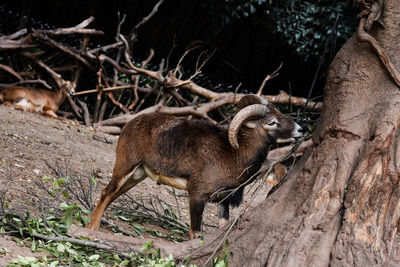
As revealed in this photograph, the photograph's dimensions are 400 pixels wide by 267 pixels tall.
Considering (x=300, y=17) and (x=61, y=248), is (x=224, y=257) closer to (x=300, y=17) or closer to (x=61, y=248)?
(x=61, y=248)

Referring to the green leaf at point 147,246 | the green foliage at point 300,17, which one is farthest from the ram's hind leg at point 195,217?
the green foliage at point 300,17

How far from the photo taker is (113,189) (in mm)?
7004

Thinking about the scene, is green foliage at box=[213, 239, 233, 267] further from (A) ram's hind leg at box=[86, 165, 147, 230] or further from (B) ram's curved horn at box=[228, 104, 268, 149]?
(A) ram's hind leg at box=[86, 165, 147, 230]

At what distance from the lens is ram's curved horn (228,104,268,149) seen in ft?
21.1

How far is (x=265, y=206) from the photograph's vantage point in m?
5.21

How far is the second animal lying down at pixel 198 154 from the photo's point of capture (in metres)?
6.81

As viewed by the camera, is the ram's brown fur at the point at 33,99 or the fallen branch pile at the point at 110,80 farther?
the ram's brown fur at the point at 33,99

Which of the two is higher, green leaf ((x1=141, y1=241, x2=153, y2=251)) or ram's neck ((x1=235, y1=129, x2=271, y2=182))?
A: ram's neck ((x1=235, y1=129, x2=271, y2=182))

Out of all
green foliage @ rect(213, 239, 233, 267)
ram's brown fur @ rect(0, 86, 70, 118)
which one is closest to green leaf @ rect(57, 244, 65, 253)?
green foliage @ rect(213, 239, 233, 267)

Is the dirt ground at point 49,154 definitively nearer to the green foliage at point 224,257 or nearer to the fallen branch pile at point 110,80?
the fallen branch pile at point 110,80

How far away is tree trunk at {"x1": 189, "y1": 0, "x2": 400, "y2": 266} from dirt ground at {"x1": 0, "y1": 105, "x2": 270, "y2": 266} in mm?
1853

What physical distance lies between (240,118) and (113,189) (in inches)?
71.7

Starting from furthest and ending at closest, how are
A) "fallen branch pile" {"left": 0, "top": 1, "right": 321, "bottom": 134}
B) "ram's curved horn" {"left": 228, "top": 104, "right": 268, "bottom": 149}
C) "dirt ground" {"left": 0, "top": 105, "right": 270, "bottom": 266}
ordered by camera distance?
"fallen branch pile" {"left": 0, "top": 1, "right": 321, "bottom": 134} < "dirt ground" {"left": 0, "top": 105, "right": 270, "bottom": 266} < "ram's curved horn" {"left": 228, "top": 104, "right": 268, "bottom": 149}

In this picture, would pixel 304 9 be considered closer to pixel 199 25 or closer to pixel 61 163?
pixel 199 25
